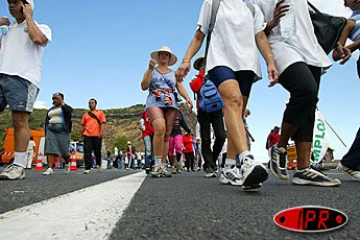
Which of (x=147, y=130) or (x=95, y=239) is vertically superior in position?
(x=147, y=130)

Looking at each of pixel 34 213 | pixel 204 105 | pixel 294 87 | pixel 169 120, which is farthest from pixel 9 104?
pixel 294 87

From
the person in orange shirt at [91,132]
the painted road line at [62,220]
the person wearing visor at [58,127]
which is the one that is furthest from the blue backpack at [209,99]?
the person in orange shirt at [91,132]

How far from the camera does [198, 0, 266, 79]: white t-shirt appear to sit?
2.94 meters

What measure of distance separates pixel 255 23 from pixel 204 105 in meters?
1.77

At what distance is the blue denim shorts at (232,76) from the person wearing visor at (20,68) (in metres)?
2.18

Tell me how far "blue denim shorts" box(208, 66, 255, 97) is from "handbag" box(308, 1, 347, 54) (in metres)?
0.81

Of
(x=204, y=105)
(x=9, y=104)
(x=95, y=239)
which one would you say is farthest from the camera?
(x=204, y=105)

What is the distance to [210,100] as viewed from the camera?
4.69 meters

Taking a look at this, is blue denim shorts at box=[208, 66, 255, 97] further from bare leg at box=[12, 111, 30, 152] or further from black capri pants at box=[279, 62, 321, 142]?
bare leg at box=[12, 111, 30, 152]

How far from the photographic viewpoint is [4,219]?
1298 mm

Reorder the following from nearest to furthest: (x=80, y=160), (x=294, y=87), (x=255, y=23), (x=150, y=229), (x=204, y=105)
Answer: (x=150, y=229)
(x=294, y=87)
(x=255, y=23)
(x=204, y=105)
(x=80, y=160)

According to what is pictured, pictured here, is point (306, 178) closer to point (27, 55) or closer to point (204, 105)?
point (204, 105)

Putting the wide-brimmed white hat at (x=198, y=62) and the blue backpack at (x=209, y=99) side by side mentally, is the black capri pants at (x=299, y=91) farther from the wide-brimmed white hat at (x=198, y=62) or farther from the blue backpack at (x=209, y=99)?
the wide-brimmed white hat at (x=198, y=62)

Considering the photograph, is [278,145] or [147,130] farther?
[147,130]
